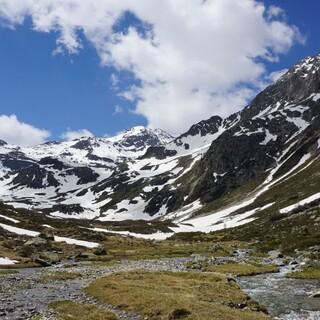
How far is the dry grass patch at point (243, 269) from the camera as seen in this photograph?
67631mm

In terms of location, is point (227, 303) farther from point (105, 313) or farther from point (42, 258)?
point (42, 258)

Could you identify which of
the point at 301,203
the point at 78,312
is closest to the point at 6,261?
the point at 78,312

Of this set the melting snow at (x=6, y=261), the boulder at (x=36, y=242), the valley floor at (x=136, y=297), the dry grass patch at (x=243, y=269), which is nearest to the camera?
the valley floor at (x=136, y=297)

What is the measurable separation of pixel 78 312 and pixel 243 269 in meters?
37.7

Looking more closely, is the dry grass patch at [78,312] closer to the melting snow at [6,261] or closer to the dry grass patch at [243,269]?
the dry grass patch at [243,269]

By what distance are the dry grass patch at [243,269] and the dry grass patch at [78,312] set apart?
32.6m

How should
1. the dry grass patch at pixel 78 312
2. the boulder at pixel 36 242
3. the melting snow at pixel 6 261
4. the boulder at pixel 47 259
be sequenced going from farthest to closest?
1. the boulder at pixel 36 242
2. the boulder at pixel 47 259
3. the melting snow at pixel 6 261
4. the dry grass patch at pixel 78 312

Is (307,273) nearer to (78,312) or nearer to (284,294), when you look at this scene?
(284,294)

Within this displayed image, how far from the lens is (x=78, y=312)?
3625 cm

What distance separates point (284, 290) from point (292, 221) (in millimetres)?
84913

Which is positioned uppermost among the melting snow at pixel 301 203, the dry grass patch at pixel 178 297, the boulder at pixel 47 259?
the melting snow at pixel 301 203

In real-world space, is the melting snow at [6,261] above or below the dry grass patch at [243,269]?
above

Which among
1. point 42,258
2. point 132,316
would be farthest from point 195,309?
point 42,258

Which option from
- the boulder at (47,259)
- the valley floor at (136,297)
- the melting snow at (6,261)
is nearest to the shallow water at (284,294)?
the valley floor at (136,297)
